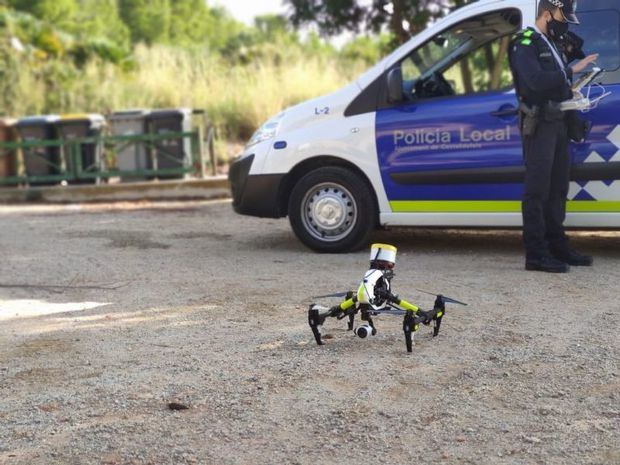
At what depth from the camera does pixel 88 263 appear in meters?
7.78

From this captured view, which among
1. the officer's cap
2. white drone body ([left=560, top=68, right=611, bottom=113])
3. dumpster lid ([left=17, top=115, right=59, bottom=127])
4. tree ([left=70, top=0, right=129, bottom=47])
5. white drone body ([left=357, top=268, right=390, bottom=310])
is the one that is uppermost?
tree ([left=70, top=0, right=129, bottom=47])

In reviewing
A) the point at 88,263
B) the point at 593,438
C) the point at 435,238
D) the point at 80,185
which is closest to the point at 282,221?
the point at 435,238

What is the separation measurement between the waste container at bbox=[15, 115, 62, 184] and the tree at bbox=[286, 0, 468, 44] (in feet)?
14.5

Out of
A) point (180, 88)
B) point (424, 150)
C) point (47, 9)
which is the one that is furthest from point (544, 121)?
point (47, 9)

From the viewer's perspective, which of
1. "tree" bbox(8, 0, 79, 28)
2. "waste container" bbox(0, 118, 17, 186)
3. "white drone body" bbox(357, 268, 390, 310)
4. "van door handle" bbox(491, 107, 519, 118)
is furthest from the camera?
"tree" bbox(8, 0, 79, 28)

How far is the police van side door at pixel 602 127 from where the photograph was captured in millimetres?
6949

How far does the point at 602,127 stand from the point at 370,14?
5.85m

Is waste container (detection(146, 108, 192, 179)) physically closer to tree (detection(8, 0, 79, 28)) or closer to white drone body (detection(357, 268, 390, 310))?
white drone body (detection(357, 268, 390, 310))

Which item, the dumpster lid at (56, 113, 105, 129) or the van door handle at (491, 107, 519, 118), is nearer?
the van door handle at (491, 107, 519, 118)

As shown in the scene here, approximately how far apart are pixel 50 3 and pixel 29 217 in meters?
27.9

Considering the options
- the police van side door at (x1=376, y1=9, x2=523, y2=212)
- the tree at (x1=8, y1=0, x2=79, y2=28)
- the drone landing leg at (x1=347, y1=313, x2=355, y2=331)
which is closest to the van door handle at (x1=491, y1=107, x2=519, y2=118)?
the police van side door at (x1=376, y1=9, x2=523, y2=212)

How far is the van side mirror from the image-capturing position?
750 cm

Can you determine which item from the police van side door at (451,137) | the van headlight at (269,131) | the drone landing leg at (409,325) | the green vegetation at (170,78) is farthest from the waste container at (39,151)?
A: the drone landing leg at (409,325)

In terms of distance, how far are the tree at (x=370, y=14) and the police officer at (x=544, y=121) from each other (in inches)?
202
